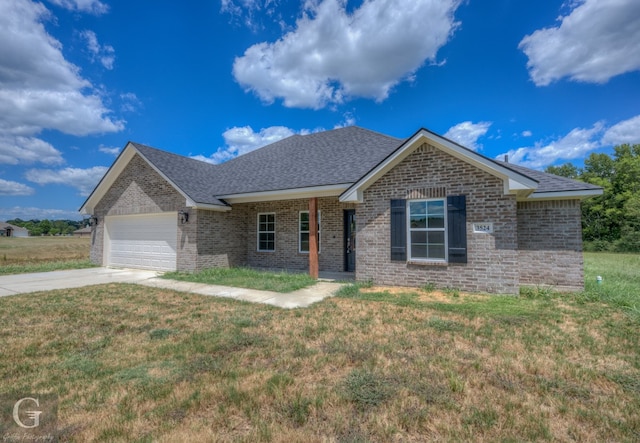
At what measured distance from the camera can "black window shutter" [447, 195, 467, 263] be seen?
7.72 m

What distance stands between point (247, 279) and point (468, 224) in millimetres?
6843

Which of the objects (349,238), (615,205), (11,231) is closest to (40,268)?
(349,238)

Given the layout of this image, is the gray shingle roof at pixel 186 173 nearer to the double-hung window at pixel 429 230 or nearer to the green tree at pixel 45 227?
Result: the double-hung window at pixel 429 230

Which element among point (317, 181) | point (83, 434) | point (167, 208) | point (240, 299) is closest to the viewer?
point (83, 434)

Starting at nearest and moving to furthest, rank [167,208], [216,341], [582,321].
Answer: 1. [216,341]
2. [582,321]
3. [167,208]

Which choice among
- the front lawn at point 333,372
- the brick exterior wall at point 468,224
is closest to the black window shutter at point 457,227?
the brick exterior wall at point 468,224

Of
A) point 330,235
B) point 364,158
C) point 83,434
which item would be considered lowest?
point 83,434

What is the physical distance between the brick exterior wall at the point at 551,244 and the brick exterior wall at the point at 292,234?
551cm

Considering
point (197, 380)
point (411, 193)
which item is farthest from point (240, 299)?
point (411, 193)

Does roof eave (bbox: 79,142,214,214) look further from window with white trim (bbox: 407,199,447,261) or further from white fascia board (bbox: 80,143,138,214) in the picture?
window with white trim (bbox: 407,199,447,261)

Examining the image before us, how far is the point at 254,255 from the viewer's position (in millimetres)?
13344

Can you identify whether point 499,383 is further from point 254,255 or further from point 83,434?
point 254,255

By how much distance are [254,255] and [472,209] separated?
900 cm

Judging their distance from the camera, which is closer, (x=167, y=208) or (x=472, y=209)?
(x=472, y=209)
